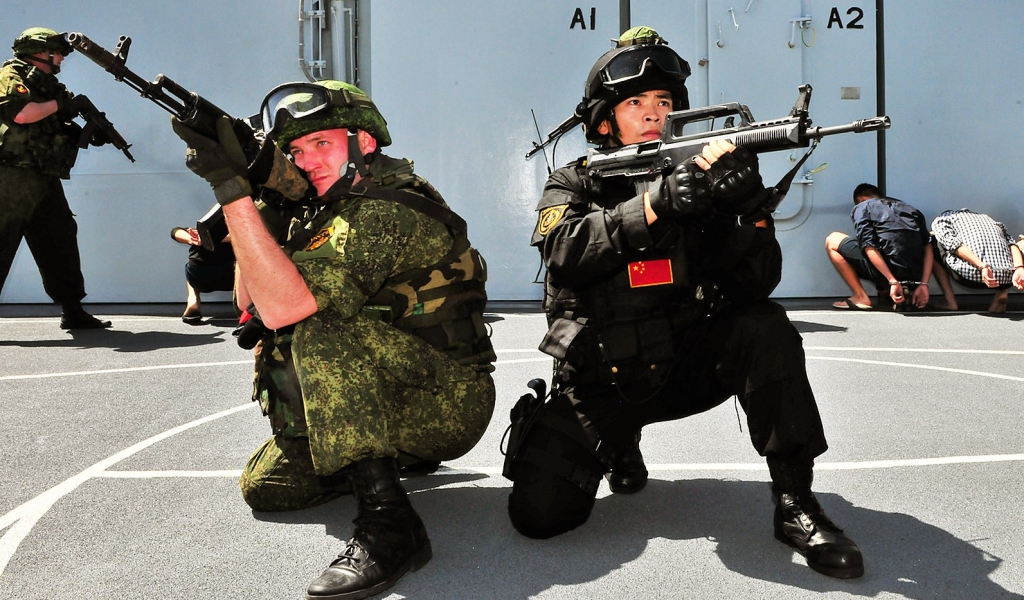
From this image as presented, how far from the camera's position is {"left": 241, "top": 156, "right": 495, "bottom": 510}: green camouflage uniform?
209cm

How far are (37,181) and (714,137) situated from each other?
491 centimetres

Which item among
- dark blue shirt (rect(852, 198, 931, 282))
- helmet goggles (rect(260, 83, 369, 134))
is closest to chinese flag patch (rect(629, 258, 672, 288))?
helmet goggles (rect(260, 83, 369, 134))

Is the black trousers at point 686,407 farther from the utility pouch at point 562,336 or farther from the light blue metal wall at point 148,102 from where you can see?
the light blue metal wall at point 148,102

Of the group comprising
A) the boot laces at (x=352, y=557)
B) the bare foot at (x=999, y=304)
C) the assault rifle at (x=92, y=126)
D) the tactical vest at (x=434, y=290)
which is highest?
the assault rifle at (x=92, y=126)

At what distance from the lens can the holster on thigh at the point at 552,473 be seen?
2258 millimetres

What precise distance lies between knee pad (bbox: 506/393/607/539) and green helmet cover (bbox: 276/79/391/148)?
889 mm

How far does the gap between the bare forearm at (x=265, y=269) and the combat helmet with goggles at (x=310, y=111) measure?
0.32 m

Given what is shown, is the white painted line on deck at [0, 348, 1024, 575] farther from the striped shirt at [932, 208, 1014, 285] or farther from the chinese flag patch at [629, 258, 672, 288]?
the striped shirt at [932, 208, 1014, 285]

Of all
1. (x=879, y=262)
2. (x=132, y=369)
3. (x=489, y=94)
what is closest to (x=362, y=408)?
(x=132, y=369)

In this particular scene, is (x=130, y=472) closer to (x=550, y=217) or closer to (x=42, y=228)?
(x=550, y=217)

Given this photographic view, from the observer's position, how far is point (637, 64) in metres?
2.50

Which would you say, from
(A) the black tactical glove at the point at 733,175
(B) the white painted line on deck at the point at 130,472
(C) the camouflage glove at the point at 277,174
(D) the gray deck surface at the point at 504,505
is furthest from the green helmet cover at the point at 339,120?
(B) the white painted line on deck at the point at 130,472

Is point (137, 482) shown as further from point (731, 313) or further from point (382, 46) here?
point (382, 46)

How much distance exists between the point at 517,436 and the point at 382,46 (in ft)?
17.9
